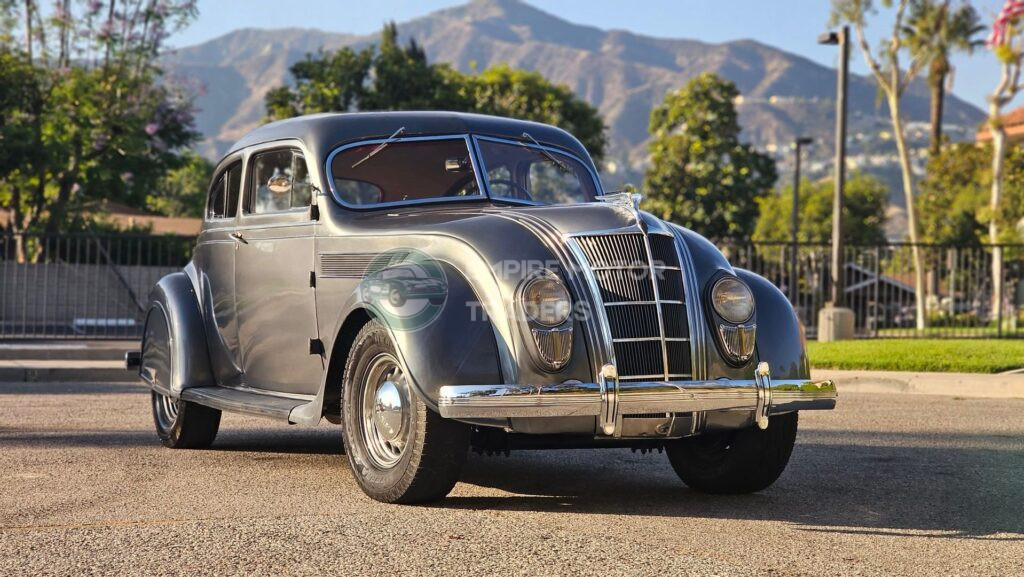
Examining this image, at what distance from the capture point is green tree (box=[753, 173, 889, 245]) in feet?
260

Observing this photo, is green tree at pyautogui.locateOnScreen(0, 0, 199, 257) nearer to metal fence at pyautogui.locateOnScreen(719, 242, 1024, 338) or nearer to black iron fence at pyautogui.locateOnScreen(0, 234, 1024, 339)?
black iron fence at pyautogui.locateOnScreen(0, 234, 1024, 339)

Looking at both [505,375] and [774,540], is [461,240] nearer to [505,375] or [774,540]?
[505,375]

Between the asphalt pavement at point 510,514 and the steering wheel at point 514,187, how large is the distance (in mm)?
1587

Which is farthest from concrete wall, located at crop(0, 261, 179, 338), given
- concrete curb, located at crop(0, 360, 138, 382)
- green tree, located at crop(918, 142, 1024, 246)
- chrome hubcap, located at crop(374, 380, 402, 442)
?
green tree, located at crop(918, 142, 1024, 246)

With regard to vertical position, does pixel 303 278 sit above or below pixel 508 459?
above

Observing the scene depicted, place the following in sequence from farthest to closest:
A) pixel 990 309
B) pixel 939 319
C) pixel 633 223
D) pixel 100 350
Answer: pixel 939 319, pixel 990 309, pixel 100 350, pixel 633 223

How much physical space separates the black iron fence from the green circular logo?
14.3 m

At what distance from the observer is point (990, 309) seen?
22672 mm

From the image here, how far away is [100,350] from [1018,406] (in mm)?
11310

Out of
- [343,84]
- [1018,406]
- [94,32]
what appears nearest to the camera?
[1018,406]

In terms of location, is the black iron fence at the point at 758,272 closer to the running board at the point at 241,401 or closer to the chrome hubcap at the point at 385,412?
the running board at the point at 241,401

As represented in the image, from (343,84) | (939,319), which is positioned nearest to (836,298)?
(939,319)

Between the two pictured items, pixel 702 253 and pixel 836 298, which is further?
pixel 836 298

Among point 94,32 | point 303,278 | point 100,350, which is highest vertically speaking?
point 94,32
